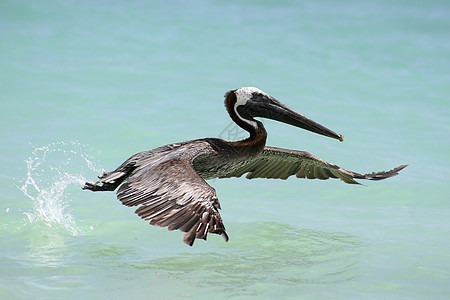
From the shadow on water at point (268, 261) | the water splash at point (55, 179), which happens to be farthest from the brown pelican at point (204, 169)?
the water splash at point (55, 179)

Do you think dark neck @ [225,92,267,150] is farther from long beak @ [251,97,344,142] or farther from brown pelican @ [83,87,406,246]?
long beak @ [251,97,344,142]

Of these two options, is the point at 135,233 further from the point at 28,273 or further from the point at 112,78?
the point at 112,78

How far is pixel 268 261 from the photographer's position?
25.8 feet

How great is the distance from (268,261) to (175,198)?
85.0 inches

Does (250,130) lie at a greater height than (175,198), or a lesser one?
greater

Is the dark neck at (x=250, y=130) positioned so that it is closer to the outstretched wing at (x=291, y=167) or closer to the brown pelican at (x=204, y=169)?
the brown pelican at (x=204, y=169)

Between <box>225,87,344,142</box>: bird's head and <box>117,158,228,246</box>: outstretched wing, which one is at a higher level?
<box>225,87,344,142</box>: bird's head

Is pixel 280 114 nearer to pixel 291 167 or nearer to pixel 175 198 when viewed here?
pixel 291 167

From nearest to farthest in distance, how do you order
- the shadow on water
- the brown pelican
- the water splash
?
the brown pelican, the shadow on water, the water splash

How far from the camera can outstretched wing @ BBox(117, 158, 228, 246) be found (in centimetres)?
559

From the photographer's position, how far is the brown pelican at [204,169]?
5.77 metres

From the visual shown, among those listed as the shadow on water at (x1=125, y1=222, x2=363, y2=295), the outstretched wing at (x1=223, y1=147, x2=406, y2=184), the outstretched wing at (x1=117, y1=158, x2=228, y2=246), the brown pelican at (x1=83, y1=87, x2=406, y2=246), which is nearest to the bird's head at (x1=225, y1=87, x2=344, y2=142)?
the brown pelican at (x1=83, y1=87, x2=406, y2=246)

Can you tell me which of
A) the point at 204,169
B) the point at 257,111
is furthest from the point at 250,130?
the point at 204,169

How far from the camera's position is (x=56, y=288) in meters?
6.69
